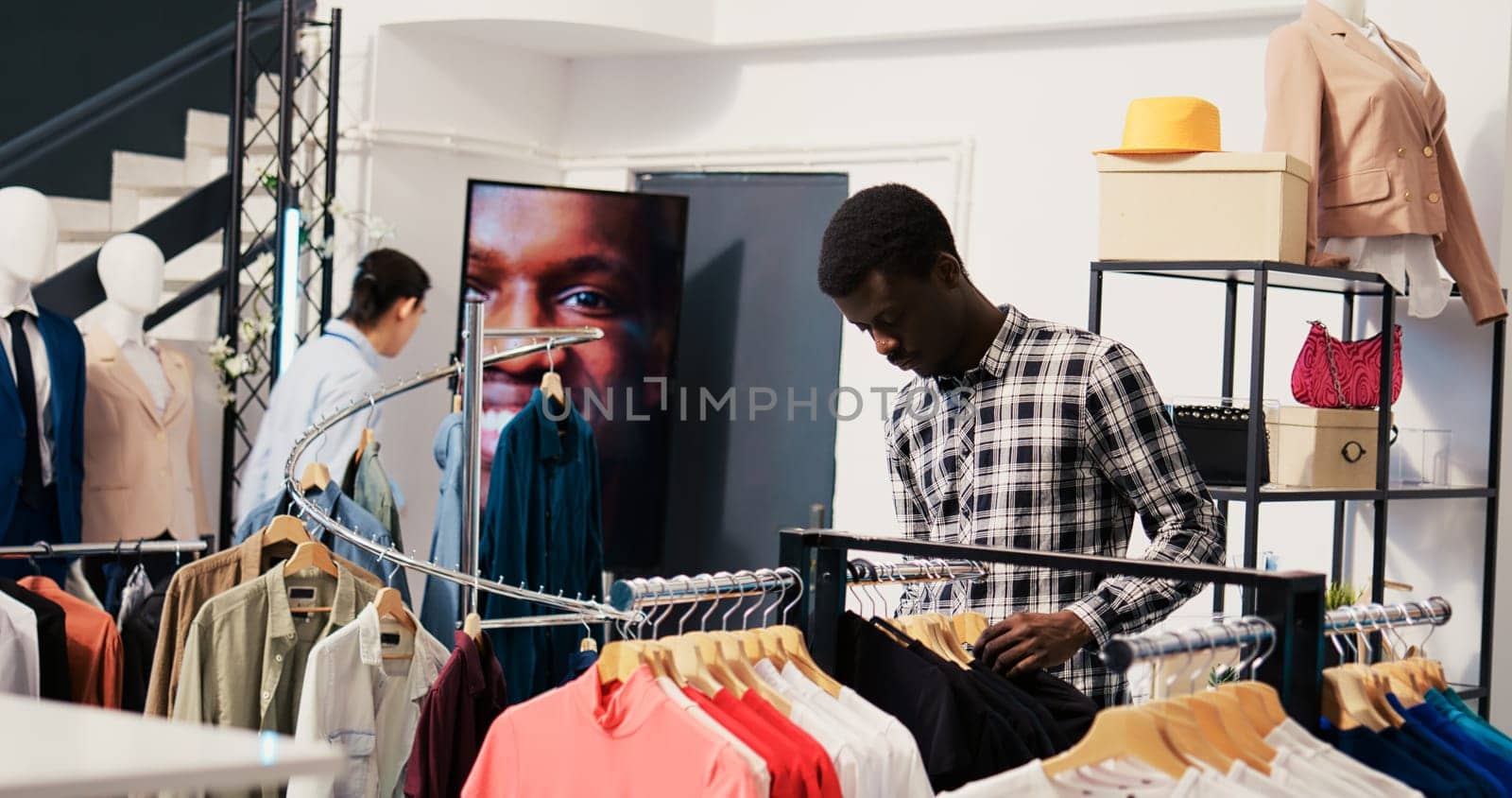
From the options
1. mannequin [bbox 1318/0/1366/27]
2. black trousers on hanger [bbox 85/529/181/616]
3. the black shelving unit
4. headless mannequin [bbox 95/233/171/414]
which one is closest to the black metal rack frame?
the black shelving unit

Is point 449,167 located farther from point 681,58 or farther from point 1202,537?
point 1202,537

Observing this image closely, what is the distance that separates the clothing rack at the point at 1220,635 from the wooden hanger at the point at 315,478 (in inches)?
93.3

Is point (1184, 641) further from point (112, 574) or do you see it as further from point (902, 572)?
point (112, 574)

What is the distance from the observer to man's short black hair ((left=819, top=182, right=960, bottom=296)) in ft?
7.43

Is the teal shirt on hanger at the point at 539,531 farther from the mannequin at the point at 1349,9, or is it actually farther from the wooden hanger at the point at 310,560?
the mannequin at the point at 1349,9

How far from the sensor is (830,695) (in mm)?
1935

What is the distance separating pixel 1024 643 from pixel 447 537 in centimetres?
237

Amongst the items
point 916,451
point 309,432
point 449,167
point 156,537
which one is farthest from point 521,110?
point 916,451

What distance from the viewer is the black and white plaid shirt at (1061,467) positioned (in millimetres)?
2246

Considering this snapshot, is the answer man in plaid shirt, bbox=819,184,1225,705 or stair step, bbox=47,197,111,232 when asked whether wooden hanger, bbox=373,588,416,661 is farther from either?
stair step, bbox=47,197,111,232

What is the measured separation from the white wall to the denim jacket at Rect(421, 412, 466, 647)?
59.2 inches

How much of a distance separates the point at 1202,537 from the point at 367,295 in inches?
128

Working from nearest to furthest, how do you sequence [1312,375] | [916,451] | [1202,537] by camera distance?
[1202,537] → [916,451] → [1312,375]

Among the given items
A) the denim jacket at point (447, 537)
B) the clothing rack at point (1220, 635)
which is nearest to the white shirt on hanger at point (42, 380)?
the denim jacket at point (447, 537)
